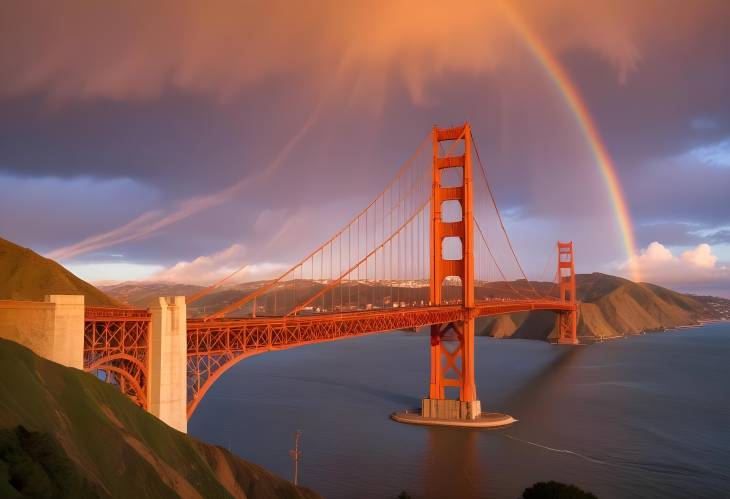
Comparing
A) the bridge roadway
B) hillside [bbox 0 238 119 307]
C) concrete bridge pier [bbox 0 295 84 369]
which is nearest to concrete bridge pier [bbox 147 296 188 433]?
the bridge roadway

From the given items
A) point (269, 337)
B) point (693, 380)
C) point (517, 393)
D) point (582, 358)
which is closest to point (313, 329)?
point (269, 337)

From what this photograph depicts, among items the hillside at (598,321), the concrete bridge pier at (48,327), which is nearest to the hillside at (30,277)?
the concrete bridge pier at (48,327)

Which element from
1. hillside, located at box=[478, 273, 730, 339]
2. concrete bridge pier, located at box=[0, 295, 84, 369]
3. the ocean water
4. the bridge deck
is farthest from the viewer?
hillside, located at box=[478, 273, 730, 339]

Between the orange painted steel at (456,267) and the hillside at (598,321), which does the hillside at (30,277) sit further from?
the hillside at (598,321)

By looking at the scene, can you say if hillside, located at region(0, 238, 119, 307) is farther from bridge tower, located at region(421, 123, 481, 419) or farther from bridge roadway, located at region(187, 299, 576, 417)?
bridge tower, located at region(421, 123, 481, 419)

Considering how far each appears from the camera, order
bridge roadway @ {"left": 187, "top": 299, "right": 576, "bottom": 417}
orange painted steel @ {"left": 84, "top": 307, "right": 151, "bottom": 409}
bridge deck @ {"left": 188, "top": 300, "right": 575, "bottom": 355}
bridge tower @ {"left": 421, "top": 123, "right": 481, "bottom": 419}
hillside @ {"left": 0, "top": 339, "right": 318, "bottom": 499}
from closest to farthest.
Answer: hillside @ {"left": 0, "top": 339, "right": 318, "bottom": 499} < orange painted steel @ {"left": 84, "top": 307, "right": 151, "bottom": 409} < bridge roadway @ {"left": 187, "top": 299, "right": 576, "bottom": 417} < bridge deck @ {"left": 188, "top": 300, "right": 575, "bottom": 355} < bridge tower @ {"left": 421, "top": 123, "right": 481, "bottom": 419}
